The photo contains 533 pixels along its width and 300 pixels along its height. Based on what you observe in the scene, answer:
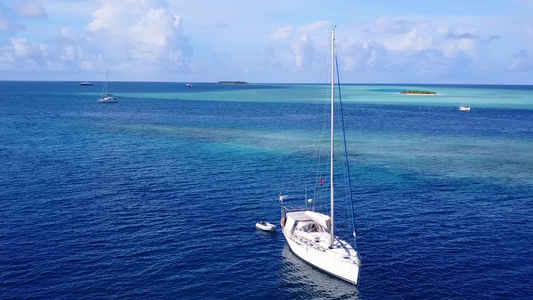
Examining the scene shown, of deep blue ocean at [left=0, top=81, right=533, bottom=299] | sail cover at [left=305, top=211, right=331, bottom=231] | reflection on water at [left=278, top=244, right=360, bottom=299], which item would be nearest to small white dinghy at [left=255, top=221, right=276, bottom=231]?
deep blue ocean at [left=0, top=81, right=533, bottom=299]

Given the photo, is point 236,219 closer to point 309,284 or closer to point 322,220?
point 322,220

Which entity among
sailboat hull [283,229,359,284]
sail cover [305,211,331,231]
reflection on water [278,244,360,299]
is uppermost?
sail cover [305,211,331,231]

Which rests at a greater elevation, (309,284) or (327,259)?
(327,259)

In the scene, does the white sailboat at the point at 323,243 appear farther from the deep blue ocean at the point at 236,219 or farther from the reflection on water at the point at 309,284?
the deep blue ocean at the point at 236,219

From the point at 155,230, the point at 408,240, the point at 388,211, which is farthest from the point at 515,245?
the point at 155,230

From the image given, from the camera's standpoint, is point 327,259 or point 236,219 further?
point 236,219

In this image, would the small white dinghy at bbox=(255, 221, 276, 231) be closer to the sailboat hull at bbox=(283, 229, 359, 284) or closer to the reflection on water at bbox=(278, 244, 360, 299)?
the sailboat hull at bbox=(283, 229, 359, 284)

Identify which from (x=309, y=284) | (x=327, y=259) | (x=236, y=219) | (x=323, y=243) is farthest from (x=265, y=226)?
(x=309, y=284)
